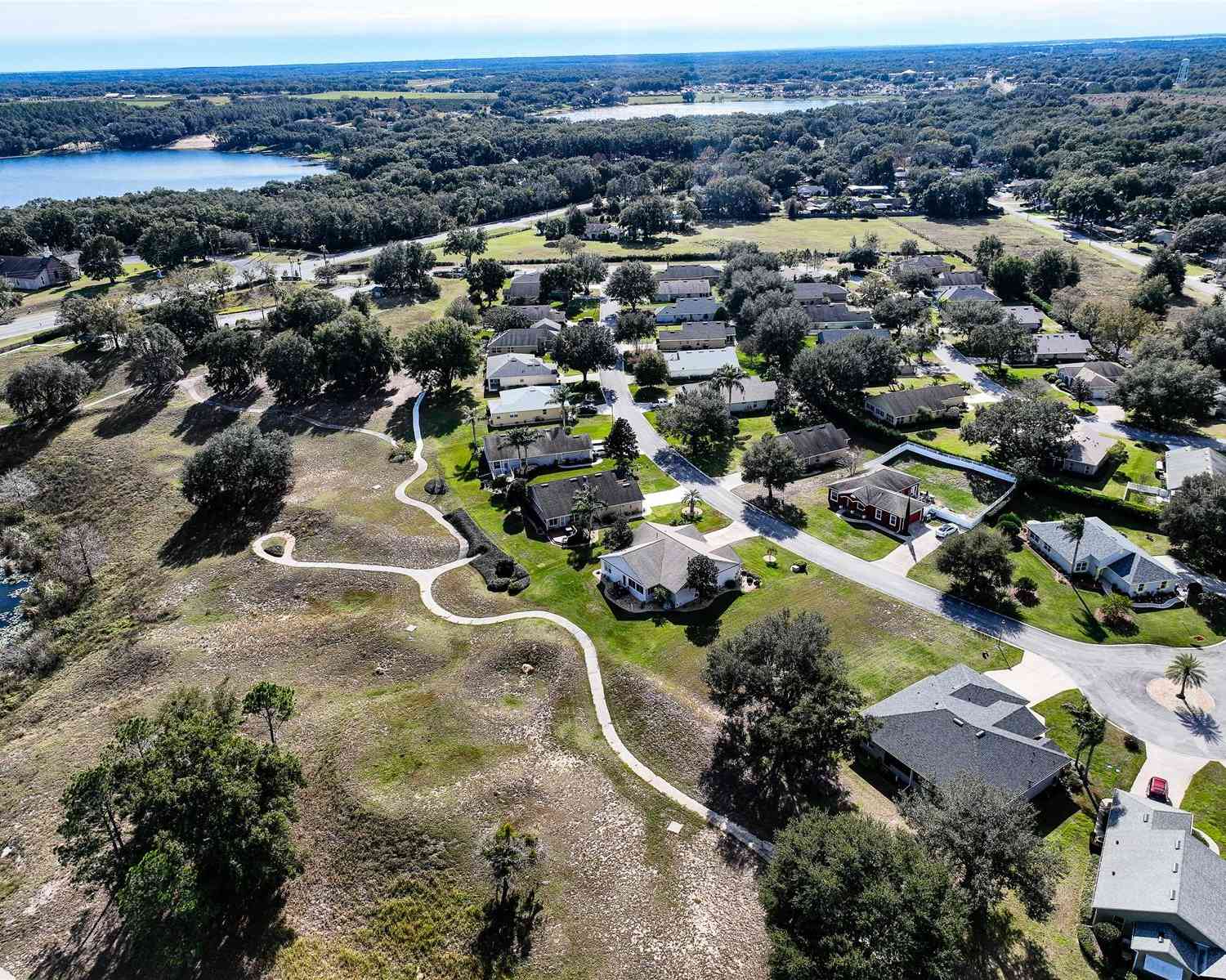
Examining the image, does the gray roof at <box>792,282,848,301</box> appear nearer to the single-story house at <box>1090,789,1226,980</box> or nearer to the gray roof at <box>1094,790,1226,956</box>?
the gray roof at <box>1094,790,1226,956</box>

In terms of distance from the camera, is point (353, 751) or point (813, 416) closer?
point (353, 751)

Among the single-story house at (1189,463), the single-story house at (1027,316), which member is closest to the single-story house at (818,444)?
the single-story house at (1189,463)

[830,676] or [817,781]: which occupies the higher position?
[830,676]

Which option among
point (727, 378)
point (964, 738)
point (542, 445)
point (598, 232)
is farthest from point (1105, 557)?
point (598, 232)

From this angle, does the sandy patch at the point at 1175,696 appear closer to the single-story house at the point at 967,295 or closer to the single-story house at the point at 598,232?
the single-story house at the point at 967,295

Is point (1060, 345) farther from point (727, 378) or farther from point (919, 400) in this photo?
point (727, 378)

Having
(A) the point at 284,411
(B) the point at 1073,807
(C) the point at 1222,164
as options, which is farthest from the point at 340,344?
(C) the point at 1222,164

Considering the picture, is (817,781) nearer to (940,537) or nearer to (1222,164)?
(940,537)

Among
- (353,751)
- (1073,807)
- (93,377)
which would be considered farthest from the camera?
(93,377)
